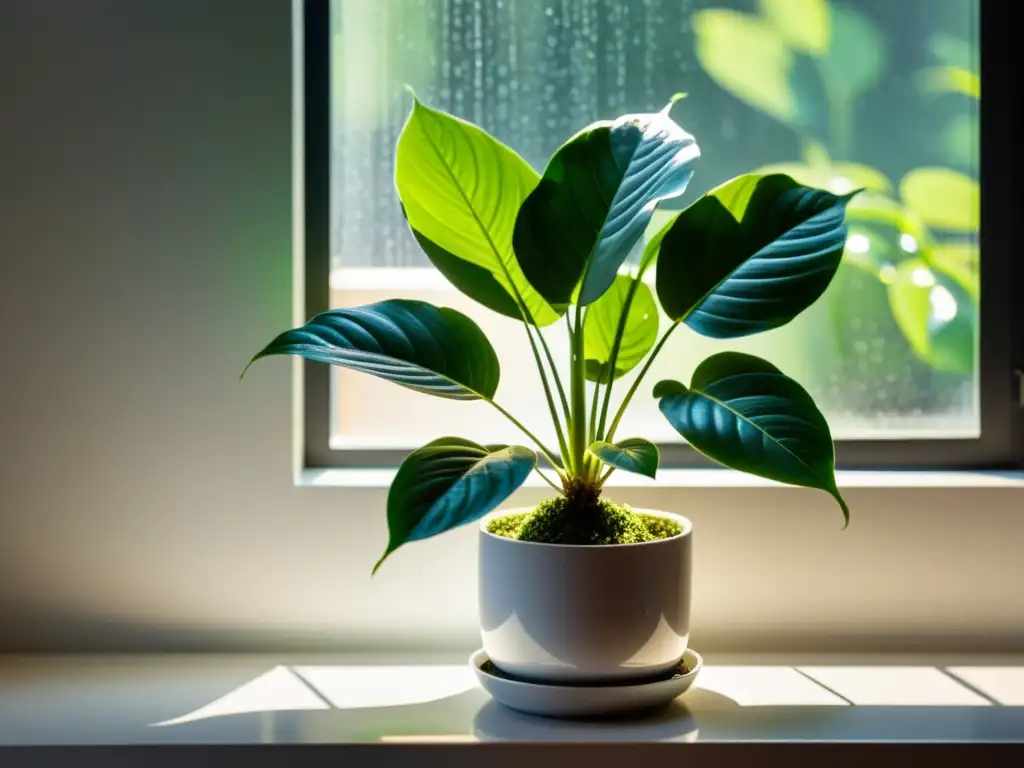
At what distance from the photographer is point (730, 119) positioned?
1314mm

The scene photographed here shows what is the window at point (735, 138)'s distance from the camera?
1.31 m

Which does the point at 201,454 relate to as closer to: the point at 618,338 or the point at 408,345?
the point at 408,345

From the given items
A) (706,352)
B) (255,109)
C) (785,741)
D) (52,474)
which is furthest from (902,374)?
(52,474)

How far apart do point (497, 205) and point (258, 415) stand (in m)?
0.41

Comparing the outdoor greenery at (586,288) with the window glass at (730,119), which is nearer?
the outdoor greenery at (586,288)

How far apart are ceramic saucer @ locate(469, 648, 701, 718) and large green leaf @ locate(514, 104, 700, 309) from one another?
0.37 meters

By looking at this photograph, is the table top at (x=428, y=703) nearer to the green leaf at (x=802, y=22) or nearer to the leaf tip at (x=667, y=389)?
the leaf tip at (x=667, y=389)

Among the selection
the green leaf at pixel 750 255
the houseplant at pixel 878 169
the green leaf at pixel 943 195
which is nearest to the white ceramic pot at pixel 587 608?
the green leaf at pixel 750 255

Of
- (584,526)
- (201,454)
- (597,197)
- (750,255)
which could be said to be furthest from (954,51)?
(201,454)

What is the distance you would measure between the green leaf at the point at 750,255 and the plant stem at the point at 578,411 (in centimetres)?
10

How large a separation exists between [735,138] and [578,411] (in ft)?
1.58

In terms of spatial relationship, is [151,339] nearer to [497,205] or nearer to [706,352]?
[497,205]

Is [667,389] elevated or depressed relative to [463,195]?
depressed

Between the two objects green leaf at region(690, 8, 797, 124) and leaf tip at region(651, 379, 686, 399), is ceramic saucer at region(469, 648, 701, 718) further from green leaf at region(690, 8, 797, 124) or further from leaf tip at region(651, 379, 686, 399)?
green leaf at region(690, 8, 797, 124)
